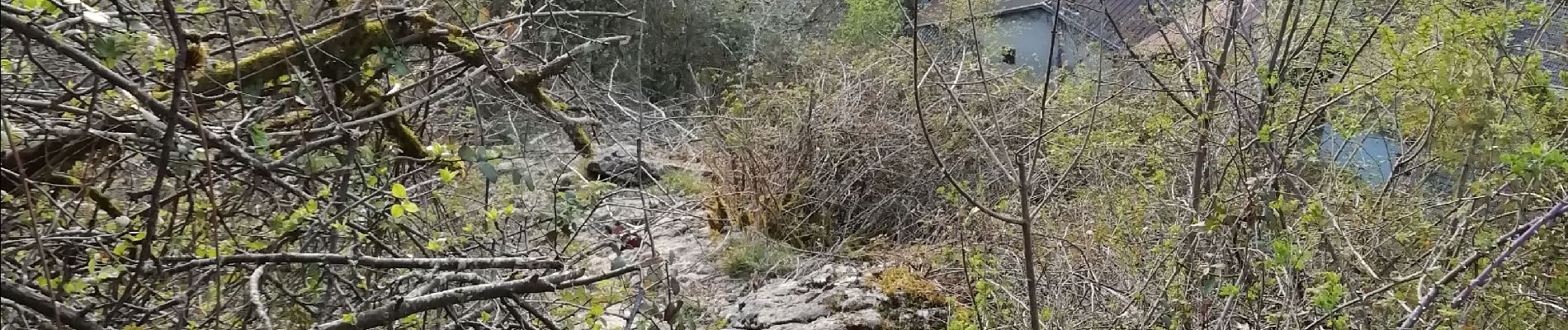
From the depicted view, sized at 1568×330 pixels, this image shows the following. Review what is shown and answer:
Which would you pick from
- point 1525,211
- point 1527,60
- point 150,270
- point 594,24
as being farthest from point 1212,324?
point 594,24

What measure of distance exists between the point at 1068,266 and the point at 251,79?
228cm

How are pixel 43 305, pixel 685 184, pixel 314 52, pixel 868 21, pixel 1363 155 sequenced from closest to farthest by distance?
pixel 43 305 < pixel 314 52 < pixel 1363 155 < pixel 685 184 < pixel 868 21

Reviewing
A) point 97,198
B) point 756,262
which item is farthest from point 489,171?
point 756,262

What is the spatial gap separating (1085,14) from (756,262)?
3.23m

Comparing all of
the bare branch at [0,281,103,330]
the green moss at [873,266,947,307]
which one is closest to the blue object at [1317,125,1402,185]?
the green moss at [873,266,947,307]

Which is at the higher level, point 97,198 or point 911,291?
point 97,198

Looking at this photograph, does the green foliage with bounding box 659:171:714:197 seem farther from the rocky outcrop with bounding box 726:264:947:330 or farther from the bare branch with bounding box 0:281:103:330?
the bare branch with bounding box 0:281:103:330

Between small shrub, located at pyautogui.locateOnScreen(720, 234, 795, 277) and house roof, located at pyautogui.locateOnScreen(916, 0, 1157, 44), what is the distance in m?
1.42

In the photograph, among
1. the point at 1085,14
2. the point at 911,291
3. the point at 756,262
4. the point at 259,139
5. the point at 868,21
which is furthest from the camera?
the point at 868,21

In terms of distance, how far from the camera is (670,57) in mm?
8844

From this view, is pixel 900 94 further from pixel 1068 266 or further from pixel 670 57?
pixel 670 57

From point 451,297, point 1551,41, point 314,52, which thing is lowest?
point 451,297

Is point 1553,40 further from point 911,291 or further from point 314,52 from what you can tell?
point 314,52

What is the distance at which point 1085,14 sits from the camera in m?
6.68
